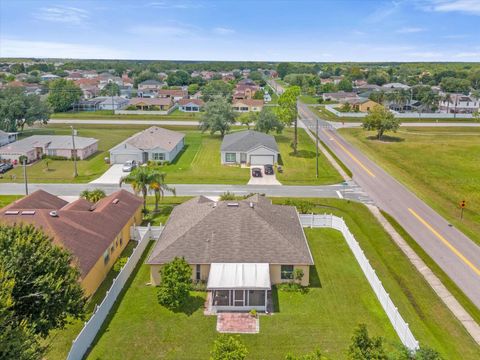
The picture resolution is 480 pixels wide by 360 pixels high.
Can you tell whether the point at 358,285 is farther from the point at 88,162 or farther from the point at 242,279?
the point at 88,162

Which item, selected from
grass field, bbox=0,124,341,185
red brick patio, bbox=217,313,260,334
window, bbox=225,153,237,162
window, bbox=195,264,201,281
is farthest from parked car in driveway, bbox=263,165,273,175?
red brick patio, bbox=217,313,260,334

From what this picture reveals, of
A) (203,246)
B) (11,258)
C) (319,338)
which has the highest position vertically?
(11,258)

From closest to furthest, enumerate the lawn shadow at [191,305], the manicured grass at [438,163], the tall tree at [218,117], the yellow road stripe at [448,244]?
the lawn shadow at [191,305]
the yellow road stripe at [448,244]
the manicured grass at [438,163]
the tall tree at [218,117]

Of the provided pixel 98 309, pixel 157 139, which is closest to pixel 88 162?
pixel 157 139

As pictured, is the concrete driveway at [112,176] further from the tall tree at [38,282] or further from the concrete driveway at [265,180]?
the tall tree at [38,282]

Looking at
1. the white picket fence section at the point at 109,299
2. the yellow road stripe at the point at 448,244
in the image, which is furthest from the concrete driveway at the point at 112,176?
the yellow road stripe at the point at 448,244

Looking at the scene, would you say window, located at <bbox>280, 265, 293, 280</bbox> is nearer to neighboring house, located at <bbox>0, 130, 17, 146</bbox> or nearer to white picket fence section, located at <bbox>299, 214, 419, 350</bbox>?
white picket fence section, located at <bbox>299, 214, 419, 350</bbox>
